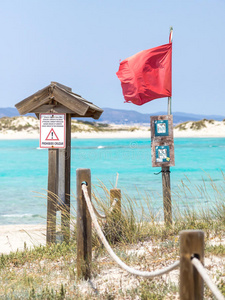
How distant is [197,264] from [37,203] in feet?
42.8

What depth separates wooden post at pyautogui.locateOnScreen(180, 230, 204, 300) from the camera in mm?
2166

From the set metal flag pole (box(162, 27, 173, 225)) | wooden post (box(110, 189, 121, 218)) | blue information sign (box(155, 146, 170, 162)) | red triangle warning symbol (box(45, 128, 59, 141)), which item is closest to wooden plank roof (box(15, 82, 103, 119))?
red triangle warning symbol (box(45, 128, 59, 141))

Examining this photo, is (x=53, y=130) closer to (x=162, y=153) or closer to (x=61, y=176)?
(x=61, y=176)

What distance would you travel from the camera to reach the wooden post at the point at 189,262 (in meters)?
2.17

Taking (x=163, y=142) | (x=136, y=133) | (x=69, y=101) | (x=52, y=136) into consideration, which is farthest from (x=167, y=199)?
(x=136, y=133)

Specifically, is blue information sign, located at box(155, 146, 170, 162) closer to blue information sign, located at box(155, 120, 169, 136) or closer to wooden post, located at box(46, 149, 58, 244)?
blue information sign, located at box(155, 120, 169, 136)

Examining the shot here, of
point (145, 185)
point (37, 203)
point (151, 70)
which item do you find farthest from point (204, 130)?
point (151, 70)

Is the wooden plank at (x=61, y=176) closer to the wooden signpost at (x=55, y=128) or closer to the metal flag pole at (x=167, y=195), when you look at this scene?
the wooden signpost at (x=55, y=128)

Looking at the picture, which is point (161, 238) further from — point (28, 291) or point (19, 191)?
point (19, 191)

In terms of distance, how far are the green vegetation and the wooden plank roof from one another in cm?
152

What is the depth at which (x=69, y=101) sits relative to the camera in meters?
6.03

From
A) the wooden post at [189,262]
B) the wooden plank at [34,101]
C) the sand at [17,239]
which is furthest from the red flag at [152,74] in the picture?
the wooden post at [189,262]

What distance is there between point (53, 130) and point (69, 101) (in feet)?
1.92

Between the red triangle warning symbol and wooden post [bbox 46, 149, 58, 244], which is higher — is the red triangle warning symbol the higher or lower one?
the higher one
